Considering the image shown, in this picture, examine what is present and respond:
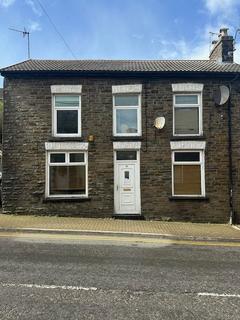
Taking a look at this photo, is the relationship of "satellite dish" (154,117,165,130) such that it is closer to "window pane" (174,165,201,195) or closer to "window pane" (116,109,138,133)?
"window pane" (116,109,138,133)

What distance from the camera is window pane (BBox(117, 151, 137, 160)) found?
15984 mm

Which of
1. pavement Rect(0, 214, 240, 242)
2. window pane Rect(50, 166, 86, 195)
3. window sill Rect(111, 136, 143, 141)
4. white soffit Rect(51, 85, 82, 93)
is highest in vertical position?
white soffit Rect(51, 85, 82, 93)

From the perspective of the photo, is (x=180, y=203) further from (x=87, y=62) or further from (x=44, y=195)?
(x=87, y=62)

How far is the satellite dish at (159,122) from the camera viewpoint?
51.9 ft


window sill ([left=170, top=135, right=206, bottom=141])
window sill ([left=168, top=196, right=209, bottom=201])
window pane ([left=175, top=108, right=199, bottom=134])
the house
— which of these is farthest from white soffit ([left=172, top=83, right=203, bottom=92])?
window sill ([left=168, top=196, right=209, bottom=201])

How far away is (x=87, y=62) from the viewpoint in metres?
18.1

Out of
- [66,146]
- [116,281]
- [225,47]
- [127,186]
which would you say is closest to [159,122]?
[127,186]

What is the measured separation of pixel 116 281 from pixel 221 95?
Answer: 10714 mm

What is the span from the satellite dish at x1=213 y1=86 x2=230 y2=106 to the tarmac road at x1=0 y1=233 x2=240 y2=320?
691cm

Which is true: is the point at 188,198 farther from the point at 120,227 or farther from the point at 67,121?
the point at 67,121

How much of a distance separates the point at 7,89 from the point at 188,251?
9.58 m

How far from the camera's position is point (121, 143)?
15797 mm

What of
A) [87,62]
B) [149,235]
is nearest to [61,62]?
[87,62]

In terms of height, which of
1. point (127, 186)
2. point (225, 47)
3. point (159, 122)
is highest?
point (225, 47)
